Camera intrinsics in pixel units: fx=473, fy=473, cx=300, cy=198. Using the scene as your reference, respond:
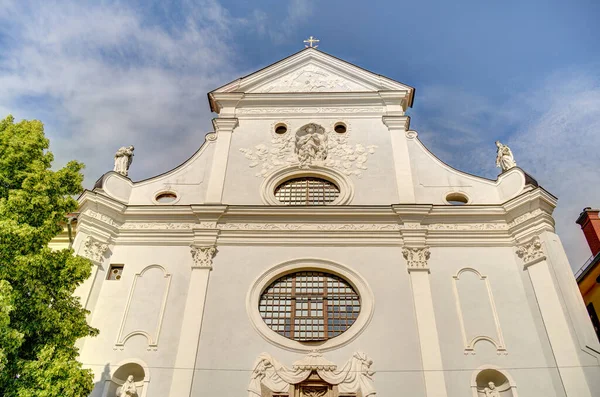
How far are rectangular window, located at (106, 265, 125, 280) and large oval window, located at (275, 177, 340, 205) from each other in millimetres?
5494

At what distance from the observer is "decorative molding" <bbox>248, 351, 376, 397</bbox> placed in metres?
11.8

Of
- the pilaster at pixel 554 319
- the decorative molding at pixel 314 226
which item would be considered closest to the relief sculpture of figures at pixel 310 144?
the decorative molding at pixel 314 226

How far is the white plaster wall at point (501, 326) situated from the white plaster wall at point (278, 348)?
2.90 feet

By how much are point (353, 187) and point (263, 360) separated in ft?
21.2

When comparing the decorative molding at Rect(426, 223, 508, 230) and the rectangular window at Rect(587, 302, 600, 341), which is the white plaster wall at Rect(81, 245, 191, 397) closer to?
the decorative molding at Rect(426, 223, 508, 230)

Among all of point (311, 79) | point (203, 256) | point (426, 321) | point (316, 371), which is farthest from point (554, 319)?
point (311, 79)

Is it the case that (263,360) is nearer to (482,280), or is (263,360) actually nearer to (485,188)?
(482,280)

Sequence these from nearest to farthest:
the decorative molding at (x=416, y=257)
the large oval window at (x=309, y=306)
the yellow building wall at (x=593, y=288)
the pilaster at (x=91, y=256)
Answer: the large oval window at (x=309, y=306) < the pilaster at (x=91, y=256) < the decorative molding at (x=416, y=257) < the yellow building wall at (x=593, y=288)

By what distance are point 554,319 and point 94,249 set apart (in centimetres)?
1297

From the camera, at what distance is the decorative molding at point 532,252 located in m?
13.3

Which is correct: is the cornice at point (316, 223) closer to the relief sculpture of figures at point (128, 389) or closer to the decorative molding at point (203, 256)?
the decorative molding at point (203, 256)

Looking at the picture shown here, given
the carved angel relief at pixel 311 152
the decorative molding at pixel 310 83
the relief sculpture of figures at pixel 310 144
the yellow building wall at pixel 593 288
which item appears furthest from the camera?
the decorative molding at pixel 310 83

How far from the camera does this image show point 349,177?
1617 cm

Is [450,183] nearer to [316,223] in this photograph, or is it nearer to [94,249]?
[316,223]
